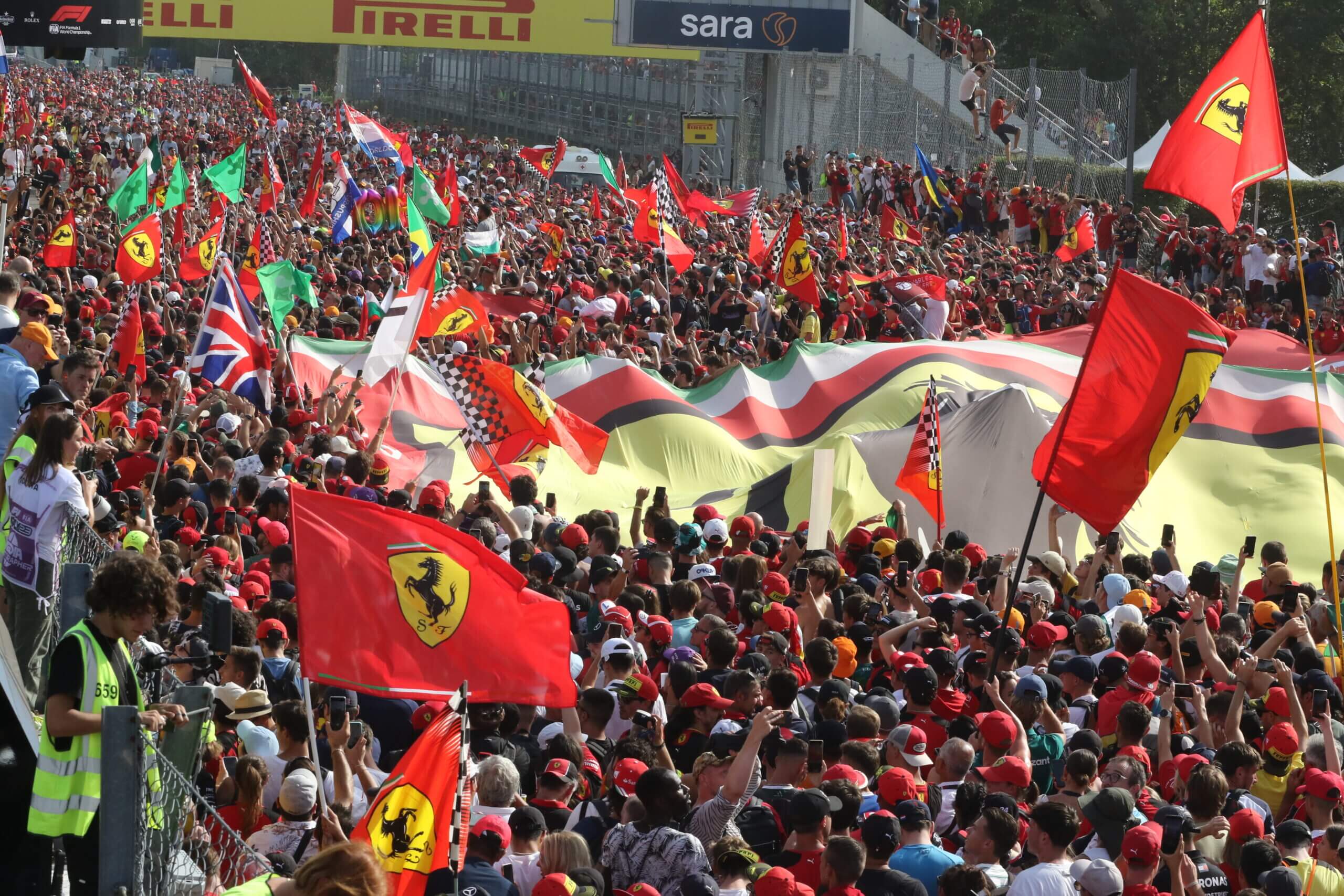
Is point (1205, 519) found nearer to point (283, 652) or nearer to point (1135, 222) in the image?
point (283, 652)

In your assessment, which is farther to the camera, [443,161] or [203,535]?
[443,161]

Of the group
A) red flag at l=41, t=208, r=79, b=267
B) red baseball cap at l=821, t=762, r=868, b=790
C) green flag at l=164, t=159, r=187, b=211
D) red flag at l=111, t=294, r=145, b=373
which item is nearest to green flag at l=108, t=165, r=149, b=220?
green flag at l=164, t=159, r=187, b=211

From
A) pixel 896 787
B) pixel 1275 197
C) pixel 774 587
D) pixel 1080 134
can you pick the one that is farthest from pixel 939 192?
pixel 896 787

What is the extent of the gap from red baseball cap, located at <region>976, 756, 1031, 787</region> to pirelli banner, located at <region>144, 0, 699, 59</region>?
44294 millimetres

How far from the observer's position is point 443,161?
3919 centimetres

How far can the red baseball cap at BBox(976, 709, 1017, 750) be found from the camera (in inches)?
265

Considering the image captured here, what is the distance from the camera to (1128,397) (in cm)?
834

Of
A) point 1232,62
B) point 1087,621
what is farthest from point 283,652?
point 1232,62

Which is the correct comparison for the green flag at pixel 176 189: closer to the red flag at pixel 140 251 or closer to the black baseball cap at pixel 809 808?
the red flag at pixel 140 251

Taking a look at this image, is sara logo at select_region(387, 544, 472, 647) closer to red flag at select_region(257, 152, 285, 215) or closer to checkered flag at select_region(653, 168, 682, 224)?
checkered flag at select_region(653, 168, 682, 224)

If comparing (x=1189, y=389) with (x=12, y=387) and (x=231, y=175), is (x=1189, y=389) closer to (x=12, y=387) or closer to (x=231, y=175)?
(x=12, y=387)

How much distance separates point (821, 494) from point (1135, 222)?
1494 centimetres

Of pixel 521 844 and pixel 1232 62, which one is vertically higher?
pixel 1232 62

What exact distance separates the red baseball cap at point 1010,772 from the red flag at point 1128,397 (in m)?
2.13
